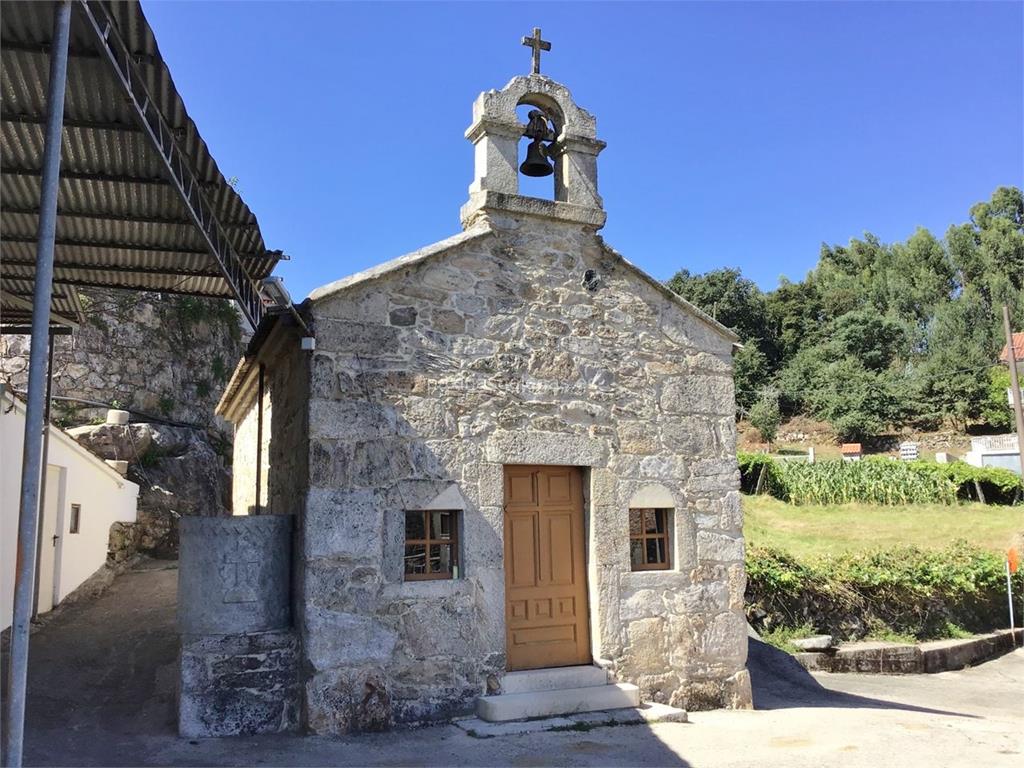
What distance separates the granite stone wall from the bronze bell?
28.1 inches

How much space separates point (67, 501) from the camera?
10820 millimetres

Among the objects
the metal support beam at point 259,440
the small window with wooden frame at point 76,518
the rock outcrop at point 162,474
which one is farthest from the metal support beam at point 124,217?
the rock outcrop at point 162,474

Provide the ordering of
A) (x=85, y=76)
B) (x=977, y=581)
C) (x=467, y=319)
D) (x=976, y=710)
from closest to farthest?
(x=85, y=76) < (x=467, y=319) < (x=976, y=710) < (x=977, y=581)

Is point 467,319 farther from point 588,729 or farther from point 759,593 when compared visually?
point 759,593

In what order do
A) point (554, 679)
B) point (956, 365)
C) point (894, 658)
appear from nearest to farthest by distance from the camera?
point (554, 679), point (894, 658), point (956, 365)

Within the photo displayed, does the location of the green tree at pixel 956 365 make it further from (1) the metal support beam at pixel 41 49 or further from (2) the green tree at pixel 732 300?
(1) the metal support beam at pixel 41 49

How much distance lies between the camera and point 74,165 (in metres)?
5.64

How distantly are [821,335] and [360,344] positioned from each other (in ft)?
145

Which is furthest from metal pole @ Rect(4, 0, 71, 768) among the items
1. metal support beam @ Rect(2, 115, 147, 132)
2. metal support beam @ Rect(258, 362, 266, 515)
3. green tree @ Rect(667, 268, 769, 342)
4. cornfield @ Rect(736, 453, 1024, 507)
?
green tree @ Rect(667, 268, 769, 342)

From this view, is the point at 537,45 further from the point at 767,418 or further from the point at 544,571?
the point at 767,418

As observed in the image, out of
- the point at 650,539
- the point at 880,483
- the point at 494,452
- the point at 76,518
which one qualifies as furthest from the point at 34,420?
the point at 880,483

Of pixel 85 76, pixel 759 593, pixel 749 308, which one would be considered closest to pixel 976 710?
pixel 759 593

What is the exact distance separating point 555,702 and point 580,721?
0.83 ft

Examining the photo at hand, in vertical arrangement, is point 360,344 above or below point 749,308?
below
